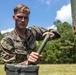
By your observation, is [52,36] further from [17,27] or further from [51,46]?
[51,46]

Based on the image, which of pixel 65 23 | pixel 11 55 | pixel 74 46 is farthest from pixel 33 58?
pixel 65 23

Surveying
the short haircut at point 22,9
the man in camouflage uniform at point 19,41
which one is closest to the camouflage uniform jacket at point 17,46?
the man in camouflage uniform at point 19,41

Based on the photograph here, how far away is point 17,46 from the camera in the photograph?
2943 mm

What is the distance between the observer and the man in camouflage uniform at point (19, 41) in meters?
2.87

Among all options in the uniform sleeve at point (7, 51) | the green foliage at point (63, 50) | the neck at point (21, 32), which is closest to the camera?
the uniform sleeve at point (7, 51)

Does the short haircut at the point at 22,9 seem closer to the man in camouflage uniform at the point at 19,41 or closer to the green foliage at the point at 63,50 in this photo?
the man in camouflage uniform at the point at 19,41

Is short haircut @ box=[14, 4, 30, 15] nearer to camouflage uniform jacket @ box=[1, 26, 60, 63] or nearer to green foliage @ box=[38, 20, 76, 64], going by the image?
camouflage uniform jacket @ box=[1, 26, 60, 63]

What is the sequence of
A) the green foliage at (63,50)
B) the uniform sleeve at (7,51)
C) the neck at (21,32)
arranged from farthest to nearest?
the green foliage at (63,50) < the neck at (21,32) < the uniform sleeve at (7,51)

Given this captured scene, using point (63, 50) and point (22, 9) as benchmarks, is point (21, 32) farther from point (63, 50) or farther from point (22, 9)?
point (63, 50)

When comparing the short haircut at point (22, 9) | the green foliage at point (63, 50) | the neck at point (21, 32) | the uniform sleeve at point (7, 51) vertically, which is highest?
the short haircut at point (22, 9)

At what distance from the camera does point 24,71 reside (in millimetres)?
2580

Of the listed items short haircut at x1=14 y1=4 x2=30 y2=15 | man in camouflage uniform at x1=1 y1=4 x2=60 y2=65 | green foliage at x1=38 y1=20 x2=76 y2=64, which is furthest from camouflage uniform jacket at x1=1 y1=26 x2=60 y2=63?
green foliage at x1=38 y1=20 x2=76 y2=64

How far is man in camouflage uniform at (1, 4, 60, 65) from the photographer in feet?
9.41

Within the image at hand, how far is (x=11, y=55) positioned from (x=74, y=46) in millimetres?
46493
